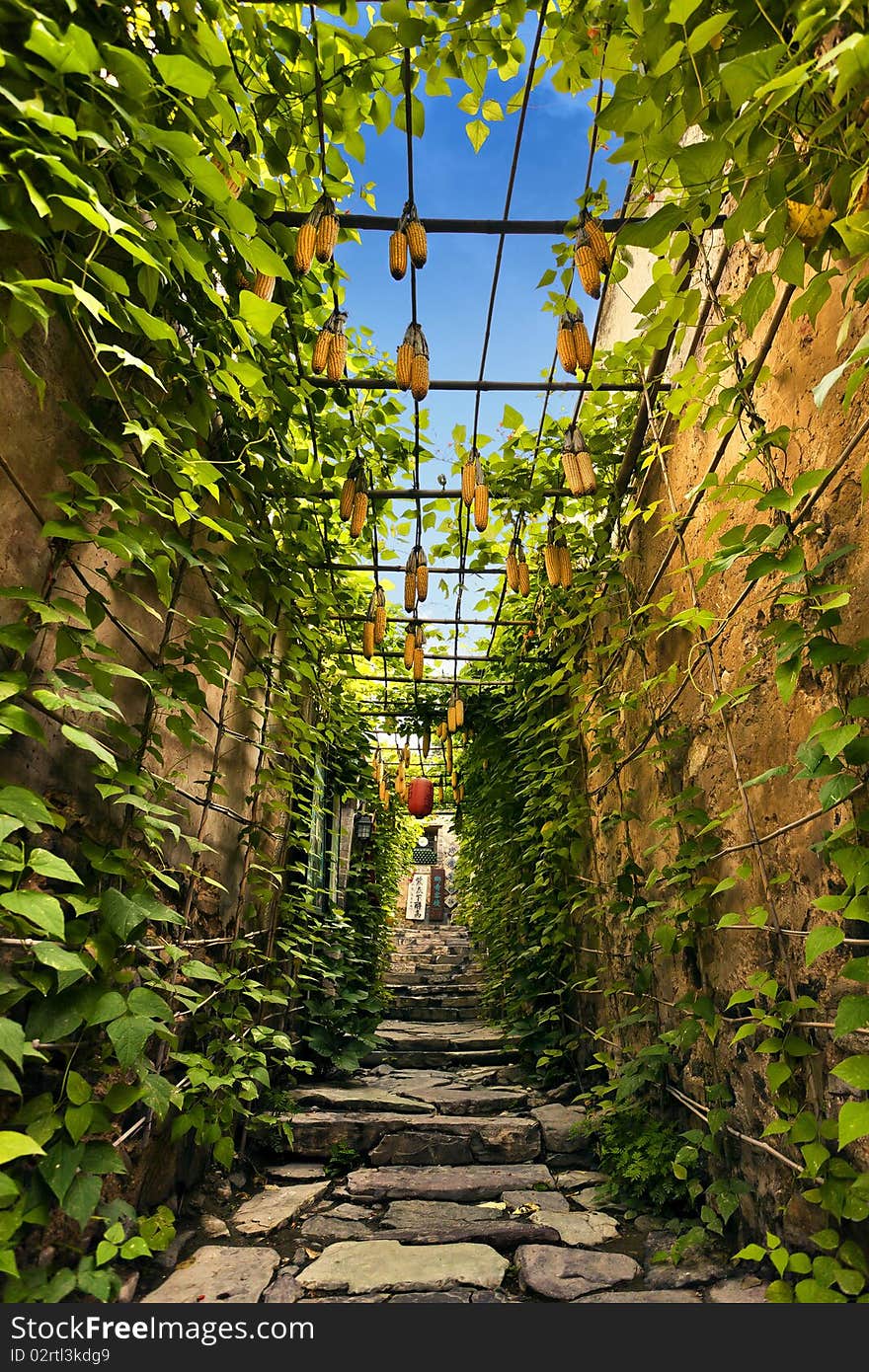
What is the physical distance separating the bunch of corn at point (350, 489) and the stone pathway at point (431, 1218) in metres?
2.58

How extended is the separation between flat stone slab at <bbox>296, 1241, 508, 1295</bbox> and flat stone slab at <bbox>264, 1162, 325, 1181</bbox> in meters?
0.75

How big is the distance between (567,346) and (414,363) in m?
0.46

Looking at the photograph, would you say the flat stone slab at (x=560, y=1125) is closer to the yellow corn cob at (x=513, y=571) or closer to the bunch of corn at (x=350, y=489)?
the yellow corn cob at (x=513, y=571)

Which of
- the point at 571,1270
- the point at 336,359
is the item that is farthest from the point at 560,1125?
the point at 336,359

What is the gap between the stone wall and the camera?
5.45 feet

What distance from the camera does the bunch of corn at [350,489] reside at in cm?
284

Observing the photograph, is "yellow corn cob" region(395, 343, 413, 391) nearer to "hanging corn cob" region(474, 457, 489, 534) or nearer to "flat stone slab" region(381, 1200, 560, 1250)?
"hanging corn cob" region(474, 457, 489, 534)

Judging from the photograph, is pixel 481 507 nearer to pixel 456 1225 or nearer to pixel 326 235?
pixel 326 235

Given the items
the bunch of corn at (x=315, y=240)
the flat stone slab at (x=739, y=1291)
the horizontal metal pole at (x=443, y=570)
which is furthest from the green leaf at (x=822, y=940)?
the horizontal metal pole at (x=443, y=570)

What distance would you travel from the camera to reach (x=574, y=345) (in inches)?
82.8

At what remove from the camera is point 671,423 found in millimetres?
2889

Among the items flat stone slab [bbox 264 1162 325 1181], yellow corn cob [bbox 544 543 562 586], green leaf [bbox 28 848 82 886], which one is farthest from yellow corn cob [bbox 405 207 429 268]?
flat stone slab [bbox 264 1162 325 1181]

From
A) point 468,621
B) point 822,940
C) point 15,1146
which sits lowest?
point 15,1146
